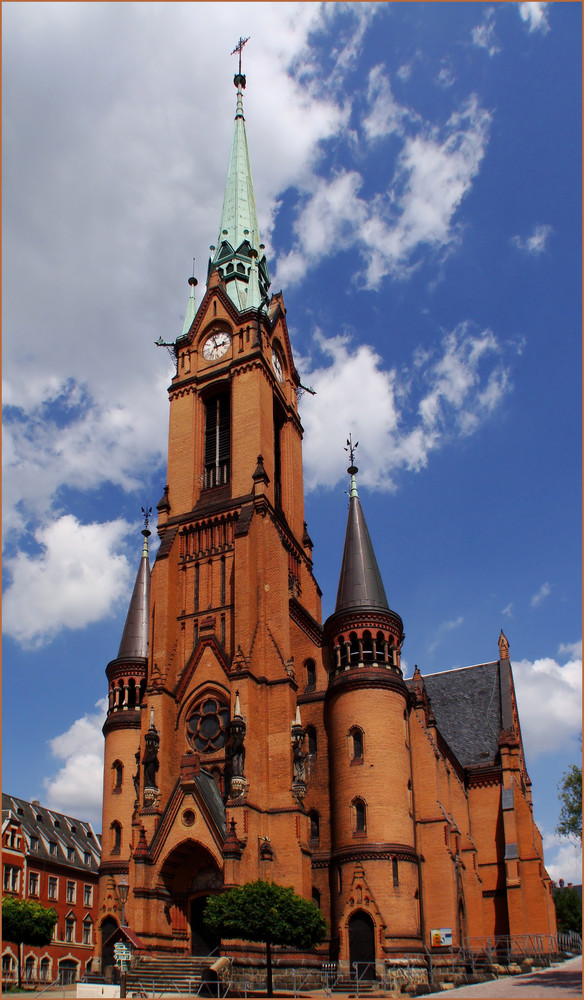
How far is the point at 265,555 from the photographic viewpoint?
43344mm

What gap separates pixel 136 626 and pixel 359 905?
22588 millimetres

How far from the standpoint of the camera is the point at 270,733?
38625mm

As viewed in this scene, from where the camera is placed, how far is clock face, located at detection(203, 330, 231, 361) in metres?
52.3

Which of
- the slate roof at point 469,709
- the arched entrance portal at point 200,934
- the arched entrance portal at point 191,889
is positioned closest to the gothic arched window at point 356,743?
the arched entrance portal at point 191,889

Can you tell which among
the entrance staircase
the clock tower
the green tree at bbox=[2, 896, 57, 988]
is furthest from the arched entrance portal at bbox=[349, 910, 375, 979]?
the green tree at bbox=[2, 896, 57, 988]

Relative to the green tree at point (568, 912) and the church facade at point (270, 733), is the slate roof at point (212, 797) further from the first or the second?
the green tree at point (568, 912)

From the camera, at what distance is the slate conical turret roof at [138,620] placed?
164 ft

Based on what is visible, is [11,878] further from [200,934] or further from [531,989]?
[531,989]

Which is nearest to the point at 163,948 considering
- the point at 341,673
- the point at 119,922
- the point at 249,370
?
the point at 119,922

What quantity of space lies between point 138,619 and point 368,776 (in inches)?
793

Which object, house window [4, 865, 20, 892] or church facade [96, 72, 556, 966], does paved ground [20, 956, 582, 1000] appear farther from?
house window [4, 865, 20, 892]

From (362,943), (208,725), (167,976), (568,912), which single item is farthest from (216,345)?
(568,912)

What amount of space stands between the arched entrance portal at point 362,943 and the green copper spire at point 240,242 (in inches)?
1383

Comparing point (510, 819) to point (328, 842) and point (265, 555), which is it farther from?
point (265, 555)
